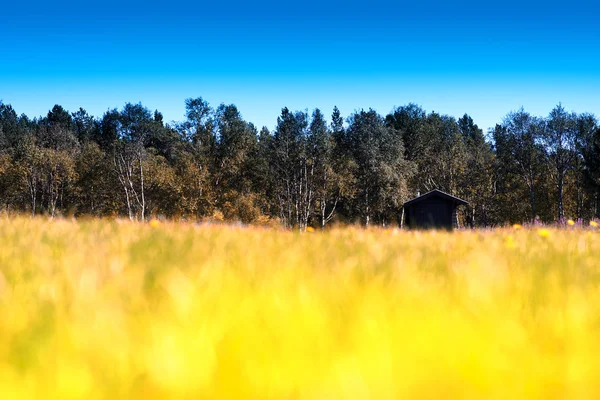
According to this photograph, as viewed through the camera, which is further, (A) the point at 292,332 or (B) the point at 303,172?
(B) the point at 303,172

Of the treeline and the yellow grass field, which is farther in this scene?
the treeline

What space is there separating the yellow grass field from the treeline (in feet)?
173

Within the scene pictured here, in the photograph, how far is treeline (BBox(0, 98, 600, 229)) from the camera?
58.7 m

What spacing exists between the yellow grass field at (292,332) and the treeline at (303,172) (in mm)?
52608

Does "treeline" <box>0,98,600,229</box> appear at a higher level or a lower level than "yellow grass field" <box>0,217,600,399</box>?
higher

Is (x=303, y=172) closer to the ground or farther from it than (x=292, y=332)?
farther from it

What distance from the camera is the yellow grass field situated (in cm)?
123

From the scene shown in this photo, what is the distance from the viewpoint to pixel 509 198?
65.8 m

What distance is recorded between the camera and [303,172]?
204 feet

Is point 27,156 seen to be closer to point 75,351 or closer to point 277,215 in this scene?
point 277,215

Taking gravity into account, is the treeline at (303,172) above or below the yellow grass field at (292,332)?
above

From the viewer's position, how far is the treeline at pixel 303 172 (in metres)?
58.7

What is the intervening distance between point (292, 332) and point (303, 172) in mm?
60787

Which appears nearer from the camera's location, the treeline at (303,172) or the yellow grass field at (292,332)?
the yellow grass field at (292,332)
